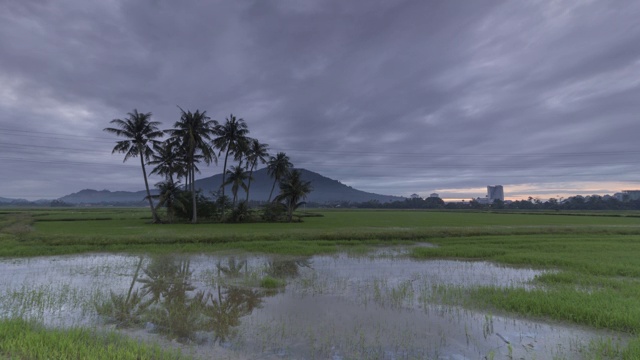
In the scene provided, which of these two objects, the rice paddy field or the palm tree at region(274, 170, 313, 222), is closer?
the rice paddy field

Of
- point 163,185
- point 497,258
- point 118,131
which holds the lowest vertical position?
point 497,258

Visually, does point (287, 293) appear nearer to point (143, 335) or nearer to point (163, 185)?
point (143, 335)

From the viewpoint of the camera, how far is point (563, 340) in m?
6.65

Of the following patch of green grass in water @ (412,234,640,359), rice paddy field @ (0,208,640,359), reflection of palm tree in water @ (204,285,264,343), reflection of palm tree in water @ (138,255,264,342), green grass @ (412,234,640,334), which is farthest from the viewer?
green grass @ (412,234,640,334)

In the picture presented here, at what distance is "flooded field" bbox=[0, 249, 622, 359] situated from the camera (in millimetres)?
6332

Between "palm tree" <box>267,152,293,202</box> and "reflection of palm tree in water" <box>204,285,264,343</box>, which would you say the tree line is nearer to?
"palm tree" <box>267,152,293,202</box>

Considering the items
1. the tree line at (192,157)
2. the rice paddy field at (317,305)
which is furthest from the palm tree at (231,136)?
the rice paddy field at (317,305)

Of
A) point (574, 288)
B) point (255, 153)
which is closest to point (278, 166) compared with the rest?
point (255, 153)

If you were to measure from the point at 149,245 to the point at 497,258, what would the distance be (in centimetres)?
2192

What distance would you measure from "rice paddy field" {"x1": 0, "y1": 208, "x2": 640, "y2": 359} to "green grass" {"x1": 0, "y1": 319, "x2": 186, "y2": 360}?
0.03 m

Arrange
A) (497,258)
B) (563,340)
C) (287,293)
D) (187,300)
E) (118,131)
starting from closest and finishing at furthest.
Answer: (563,340) → (187,300) → (287,293) → (497,258) → (118,131)

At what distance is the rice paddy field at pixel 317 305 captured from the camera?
20.1ft

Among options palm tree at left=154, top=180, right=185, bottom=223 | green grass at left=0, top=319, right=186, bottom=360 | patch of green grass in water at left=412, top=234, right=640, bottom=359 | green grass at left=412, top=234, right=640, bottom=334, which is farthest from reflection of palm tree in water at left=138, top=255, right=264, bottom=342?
palm tree at left=154, top=180, right=185, bottom=223

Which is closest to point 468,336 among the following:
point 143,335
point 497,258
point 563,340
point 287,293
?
point 563,340
